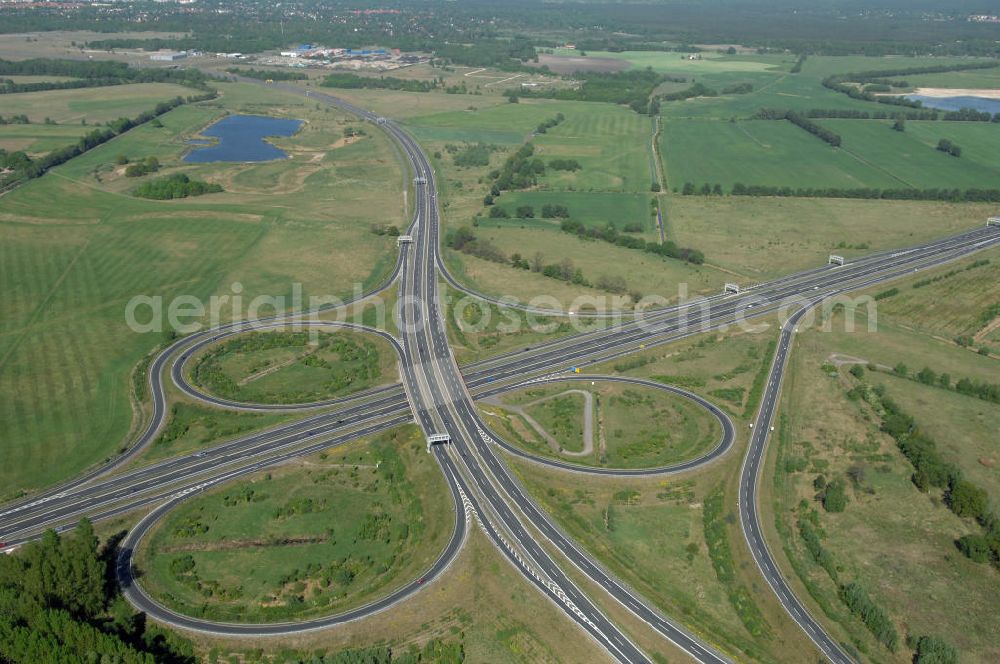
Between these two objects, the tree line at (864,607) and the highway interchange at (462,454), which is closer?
the tree line at (864,607)

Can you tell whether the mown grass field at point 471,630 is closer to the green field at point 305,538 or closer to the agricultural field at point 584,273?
the green field at point 305,538

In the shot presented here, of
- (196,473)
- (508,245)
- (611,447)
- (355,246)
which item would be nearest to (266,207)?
(355,246)

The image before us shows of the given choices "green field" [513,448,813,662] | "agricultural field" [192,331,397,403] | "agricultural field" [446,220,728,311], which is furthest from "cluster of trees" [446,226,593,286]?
"green field" [513,448,813,662]

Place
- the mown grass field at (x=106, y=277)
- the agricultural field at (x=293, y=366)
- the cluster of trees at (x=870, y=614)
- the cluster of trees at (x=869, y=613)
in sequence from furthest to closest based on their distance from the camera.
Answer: the agricultural field at (x=293, y=366), the mown grass field at (x=106, y=277), the cluster of trees at (x=870, y=614), the cluster of trees at (x=869, y=613)

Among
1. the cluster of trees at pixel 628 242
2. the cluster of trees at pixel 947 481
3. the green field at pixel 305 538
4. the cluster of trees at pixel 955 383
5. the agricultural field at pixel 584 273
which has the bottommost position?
the green field at pixel 305 538

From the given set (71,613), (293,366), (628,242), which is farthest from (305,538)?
(628,242)

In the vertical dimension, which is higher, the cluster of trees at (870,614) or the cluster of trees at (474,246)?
the cluster of trees at (474,246)

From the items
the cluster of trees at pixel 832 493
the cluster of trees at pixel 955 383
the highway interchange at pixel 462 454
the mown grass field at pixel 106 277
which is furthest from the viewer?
the cluster of trees at pixel 955 383

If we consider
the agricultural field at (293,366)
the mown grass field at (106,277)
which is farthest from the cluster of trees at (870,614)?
the mown grass field at (106,277)
